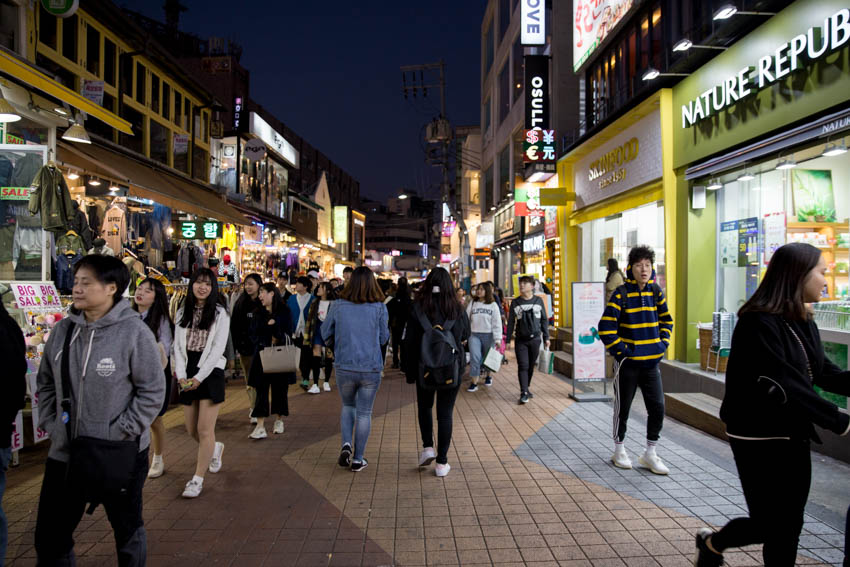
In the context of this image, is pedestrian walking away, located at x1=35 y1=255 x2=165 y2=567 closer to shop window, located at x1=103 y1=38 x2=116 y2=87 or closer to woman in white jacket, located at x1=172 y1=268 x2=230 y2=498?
woman in white jacket, located at x1=172 y1=268 x2=230 y2=498

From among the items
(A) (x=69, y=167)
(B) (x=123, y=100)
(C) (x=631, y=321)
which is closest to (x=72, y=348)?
(C) (x=631, y=321)

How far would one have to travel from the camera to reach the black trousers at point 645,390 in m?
5.34

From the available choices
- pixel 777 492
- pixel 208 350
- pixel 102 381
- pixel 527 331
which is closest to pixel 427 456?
pixel 208 350

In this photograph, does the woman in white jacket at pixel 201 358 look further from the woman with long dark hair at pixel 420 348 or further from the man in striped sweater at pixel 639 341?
the man in striped sweater at pixel 639 341

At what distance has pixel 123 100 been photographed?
47.8 feet

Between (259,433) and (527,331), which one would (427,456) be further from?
(527,331)

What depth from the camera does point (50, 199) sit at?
7.00 meters

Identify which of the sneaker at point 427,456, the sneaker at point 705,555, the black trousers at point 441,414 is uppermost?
the black trousers at point 441,414

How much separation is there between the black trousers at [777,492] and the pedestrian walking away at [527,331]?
591 cm

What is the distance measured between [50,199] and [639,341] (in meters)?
7.24

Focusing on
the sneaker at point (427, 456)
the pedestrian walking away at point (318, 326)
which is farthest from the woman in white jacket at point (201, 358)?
the pedestrian walking away at point (318, 326)

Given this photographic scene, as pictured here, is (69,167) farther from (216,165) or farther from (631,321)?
(216,165)

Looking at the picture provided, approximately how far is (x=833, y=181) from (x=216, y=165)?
19.8 m

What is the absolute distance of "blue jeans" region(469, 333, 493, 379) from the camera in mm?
9633
